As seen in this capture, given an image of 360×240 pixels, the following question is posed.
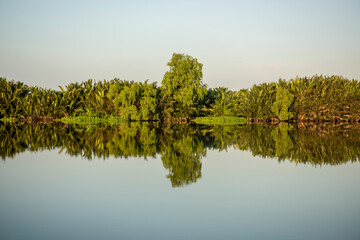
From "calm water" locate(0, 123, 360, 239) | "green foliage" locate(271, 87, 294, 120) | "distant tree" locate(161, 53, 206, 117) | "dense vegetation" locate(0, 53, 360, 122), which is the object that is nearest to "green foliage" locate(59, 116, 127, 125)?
"dense vegetation" locate(0, 53, 360, 122)

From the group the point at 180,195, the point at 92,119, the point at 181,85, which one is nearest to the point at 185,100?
the point at 181,85

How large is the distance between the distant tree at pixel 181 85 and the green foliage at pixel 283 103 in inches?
536

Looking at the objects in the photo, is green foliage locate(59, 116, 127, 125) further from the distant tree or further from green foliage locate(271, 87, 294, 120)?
green foliage locate(271, 87, 294, 120)

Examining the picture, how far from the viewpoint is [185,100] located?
66.1 meters

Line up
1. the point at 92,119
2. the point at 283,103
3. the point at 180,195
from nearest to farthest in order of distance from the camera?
1. the point at 180,195
2. the point at 283,103
3. the point at 92,119

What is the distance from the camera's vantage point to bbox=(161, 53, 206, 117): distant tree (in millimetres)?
67062

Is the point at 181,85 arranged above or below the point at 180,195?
above

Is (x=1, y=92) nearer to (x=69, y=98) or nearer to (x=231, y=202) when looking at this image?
(x=69, y=98)

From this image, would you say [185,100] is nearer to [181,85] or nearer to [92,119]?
[181,85]

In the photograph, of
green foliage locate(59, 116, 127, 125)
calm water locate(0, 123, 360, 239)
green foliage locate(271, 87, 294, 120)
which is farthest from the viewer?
green foliage locate(59, 116, 127, 125)

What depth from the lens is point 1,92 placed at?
228ft

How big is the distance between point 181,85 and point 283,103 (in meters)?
19.5

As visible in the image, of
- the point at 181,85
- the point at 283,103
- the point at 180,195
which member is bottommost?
the point at 180,195

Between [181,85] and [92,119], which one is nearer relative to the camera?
[92,119]
